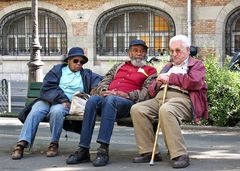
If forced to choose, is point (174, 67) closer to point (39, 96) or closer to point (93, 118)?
point (93, 118)

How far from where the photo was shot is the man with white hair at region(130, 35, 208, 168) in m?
6.53

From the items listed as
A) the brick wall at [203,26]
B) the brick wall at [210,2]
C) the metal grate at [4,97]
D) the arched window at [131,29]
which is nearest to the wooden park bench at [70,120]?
the metal grate at [4,97]

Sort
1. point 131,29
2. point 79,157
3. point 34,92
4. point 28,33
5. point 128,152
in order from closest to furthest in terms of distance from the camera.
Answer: point 79,157 < point 128,152 < point 34,92 < point 131,29 < point 28,33

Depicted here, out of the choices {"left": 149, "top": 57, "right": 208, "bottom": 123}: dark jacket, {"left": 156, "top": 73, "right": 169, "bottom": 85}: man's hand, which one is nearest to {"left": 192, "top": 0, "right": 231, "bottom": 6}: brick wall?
{"left": 149, "top": 57, "right": 208, "bottom": 123}: dark jacket

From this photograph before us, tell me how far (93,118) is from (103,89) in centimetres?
57

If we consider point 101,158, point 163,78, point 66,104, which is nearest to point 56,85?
point 66,104

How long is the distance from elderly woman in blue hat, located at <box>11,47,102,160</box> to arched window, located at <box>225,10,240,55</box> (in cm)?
1326

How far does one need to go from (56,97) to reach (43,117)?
0.33m

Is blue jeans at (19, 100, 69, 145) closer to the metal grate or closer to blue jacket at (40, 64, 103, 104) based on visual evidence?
blue jacket at (40, 64, 103, 104)

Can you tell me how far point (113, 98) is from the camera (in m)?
6.87

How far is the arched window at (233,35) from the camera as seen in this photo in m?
20.1

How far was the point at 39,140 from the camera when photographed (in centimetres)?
903

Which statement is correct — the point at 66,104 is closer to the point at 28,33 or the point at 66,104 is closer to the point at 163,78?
the point at 163,78

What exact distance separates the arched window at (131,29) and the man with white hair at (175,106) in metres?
13.9
